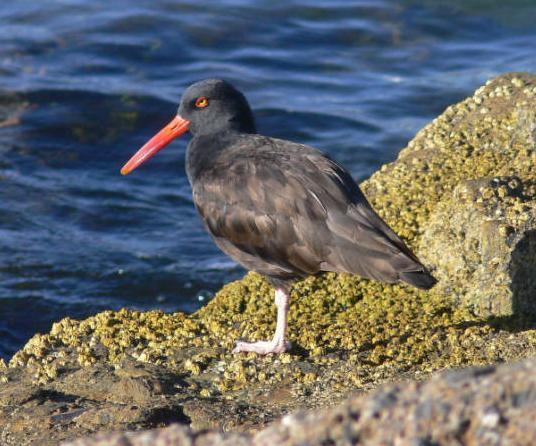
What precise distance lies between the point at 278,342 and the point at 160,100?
7065 mm

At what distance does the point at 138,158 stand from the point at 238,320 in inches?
69.9

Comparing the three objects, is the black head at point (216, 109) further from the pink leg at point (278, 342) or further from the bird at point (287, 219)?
the pink leg at point (278, 342)

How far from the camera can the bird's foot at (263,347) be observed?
4.69m

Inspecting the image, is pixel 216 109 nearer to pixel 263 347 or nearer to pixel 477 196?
pixel 477 196

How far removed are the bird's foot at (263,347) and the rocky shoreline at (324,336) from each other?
0.18 ft

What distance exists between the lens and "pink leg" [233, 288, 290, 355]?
185 inches

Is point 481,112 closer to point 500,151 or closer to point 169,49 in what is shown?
point 500,151

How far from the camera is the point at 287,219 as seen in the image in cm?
511

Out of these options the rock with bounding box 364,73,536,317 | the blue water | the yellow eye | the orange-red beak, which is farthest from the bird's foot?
the blue water

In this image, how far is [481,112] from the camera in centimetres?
648

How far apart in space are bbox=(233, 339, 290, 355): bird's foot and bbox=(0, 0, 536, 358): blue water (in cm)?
273

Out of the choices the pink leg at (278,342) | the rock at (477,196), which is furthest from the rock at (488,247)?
the pink leg at (278,342)

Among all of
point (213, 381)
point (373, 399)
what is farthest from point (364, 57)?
point (373, 399)

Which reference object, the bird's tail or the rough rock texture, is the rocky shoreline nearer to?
the bird's tail
